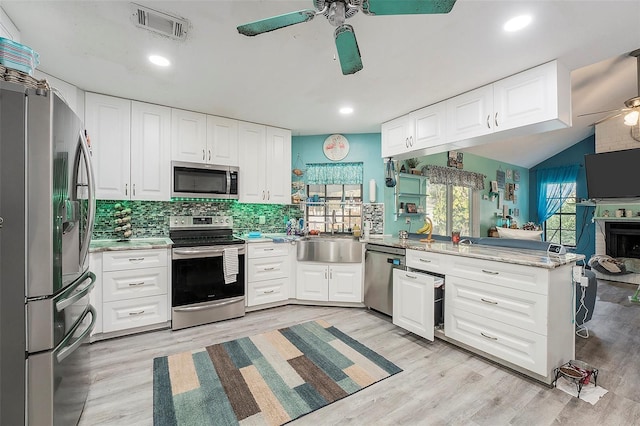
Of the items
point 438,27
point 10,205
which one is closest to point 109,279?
point 10,205

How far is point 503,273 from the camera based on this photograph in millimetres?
2143

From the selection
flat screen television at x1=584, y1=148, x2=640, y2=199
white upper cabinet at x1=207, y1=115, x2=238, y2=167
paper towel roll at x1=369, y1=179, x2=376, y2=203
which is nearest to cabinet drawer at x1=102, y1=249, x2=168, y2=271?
white upper cabinet at x1=207, y1=115, x2=238, y2=167

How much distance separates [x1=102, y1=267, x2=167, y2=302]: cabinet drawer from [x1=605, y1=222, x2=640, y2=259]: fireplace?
8076 mm

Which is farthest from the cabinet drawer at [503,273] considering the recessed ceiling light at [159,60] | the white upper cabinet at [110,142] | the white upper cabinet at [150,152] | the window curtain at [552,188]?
the window curtain at [552,188]

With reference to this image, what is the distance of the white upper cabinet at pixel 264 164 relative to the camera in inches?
145

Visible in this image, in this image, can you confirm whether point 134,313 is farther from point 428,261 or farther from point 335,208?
point 428,261

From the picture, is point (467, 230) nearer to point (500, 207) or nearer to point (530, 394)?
point (500, 207)

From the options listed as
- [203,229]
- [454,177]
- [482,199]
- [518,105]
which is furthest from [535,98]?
[482,199]

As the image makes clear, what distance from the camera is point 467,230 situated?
18.8 feet

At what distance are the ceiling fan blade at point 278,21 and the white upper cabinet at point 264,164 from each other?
239cm

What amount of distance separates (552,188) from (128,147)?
30.7 feet

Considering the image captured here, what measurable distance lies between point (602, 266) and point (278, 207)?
256 inches

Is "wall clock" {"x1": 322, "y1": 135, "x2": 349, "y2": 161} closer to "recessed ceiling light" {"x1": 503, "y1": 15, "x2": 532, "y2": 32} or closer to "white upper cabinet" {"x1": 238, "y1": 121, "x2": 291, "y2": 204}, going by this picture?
"white upper cabinet" {"x1": 238, "y1": 121, "x2": 291, "y2": 204}

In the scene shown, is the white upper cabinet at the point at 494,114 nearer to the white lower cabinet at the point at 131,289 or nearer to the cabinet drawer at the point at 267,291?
the cabinet drawer at the point at 267,291
